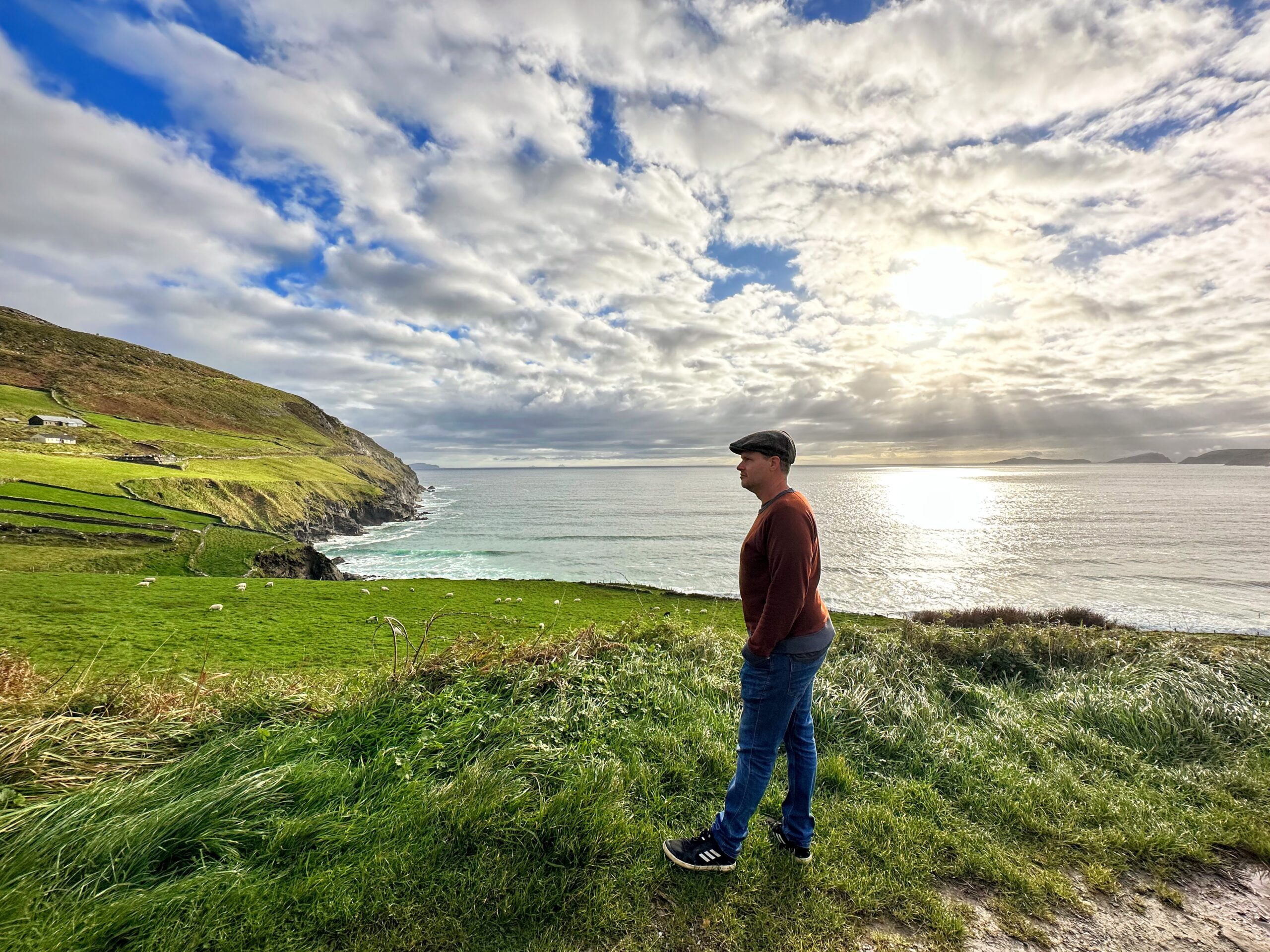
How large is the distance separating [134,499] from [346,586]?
58.0 feet

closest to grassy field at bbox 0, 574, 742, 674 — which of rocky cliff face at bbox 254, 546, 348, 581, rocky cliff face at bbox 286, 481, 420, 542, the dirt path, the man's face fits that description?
rocky cliff face at bbox 254, 546, 348, 581

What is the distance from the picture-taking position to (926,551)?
144ft

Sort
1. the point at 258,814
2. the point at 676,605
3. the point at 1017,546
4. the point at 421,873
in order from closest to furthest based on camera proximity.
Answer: the point at 421,873
the point at 258,814
the point at 676,605
the point at 1017,546

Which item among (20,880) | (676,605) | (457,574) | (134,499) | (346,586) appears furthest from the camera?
(457,574)

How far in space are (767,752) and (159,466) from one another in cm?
4992

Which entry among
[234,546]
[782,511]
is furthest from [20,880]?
[234,546]

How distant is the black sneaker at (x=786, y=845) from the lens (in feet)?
10.8

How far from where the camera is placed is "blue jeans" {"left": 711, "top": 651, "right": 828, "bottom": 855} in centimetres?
319

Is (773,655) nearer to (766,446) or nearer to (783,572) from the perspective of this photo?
(783,572)

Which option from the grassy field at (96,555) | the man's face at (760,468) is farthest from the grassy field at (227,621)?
the man's face at (760,468)

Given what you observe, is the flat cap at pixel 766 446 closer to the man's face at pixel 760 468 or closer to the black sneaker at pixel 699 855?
the man's face at pixel 760 468

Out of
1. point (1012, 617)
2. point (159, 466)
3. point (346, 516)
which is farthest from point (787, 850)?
point (346, 516)

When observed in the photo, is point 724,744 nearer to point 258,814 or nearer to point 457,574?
point 258,814

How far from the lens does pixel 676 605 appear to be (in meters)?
20.7
